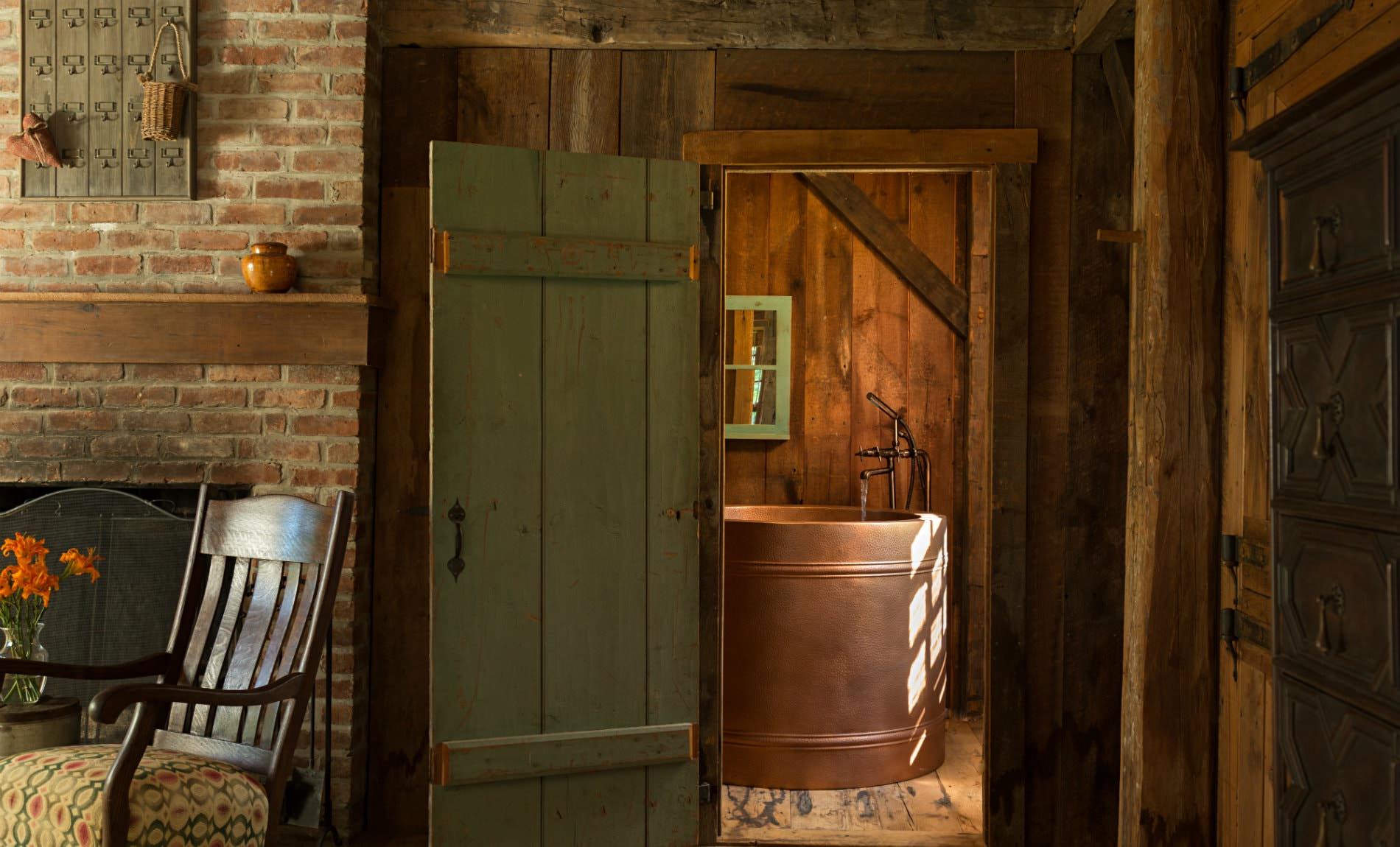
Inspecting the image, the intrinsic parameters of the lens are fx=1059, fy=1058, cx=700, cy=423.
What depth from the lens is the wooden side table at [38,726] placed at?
2475 millimetres

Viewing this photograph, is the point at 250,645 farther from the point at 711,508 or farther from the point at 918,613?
the point at 918,613

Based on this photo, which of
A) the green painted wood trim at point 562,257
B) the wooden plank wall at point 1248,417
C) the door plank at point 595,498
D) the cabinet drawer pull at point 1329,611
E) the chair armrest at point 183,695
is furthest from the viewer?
the door plank at point 595,498

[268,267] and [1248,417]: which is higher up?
[268,267]

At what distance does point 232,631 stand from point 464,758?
67cm

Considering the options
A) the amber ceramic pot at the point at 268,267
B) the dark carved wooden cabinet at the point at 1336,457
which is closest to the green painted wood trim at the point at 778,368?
the amber ceramic pot at the point at 268,267

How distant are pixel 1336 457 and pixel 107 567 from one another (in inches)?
120

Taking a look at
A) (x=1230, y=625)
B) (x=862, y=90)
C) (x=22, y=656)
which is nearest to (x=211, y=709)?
(x=22, y=656)

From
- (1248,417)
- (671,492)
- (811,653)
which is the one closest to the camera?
(1248,417)

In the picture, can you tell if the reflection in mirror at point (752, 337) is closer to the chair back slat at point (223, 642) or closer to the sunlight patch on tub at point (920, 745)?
the sunlight patch on tub at point (920, 745)

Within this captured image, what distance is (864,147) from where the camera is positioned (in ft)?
10.2

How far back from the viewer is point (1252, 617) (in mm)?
2232

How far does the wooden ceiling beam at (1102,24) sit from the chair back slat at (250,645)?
8.34 ft

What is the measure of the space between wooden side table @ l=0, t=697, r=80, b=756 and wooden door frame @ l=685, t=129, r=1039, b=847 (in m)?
1.64

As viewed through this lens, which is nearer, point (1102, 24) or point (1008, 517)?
point (1102, 24)
